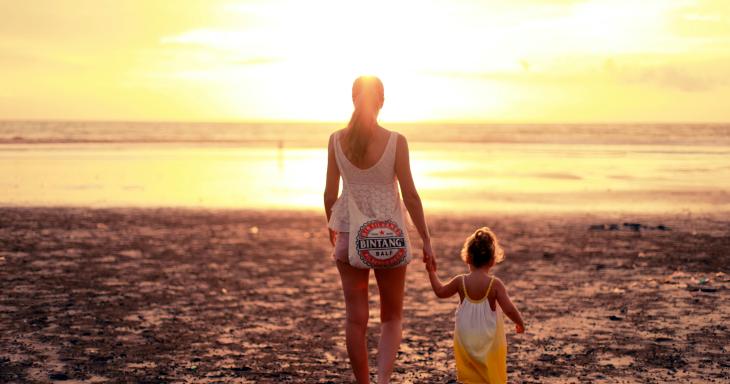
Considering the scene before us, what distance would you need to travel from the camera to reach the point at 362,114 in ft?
15.4

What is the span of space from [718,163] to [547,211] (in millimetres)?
25192

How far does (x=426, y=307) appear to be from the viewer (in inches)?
343

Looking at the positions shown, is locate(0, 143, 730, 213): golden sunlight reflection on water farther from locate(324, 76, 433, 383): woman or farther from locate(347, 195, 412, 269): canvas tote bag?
locate(347, 195, 412, 269): canvas tote bag

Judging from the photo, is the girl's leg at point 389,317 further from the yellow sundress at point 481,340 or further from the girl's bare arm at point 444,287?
the yellow sundress at point 481,340

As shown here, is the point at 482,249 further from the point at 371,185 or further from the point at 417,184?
the point at 417,184

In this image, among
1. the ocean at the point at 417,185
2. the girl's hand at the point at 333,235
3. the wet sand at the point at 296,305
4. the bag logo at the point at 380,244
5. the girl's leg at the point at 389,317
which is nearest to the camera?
the bag logo at the point at 380,244

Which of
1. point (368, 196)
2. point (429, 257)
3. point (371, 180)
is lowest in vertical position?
point (429, 257)

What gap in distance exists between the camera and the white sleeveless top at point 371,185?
15.5ft

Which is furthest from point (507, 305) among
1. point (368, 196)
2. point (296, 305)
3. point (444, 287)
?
point (296, 305)

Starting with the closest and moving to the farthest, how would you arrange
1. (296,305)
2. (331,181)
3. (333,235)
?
(331,181)
(333,235)
(296,305)

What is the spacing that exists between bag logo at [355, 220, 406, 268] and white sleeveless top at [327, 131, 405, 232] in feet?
0.29

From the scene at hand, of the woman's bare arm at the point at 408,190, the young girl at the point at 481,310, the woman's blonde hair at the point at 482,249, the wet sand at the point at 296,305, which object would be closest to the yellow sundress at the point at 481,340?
the young girl at the point at 481,310

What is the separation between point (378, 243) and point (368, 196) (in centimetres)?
32

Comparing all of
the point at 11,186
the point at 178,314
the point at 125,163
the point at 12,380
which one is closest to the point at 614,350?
the point at 178,314
